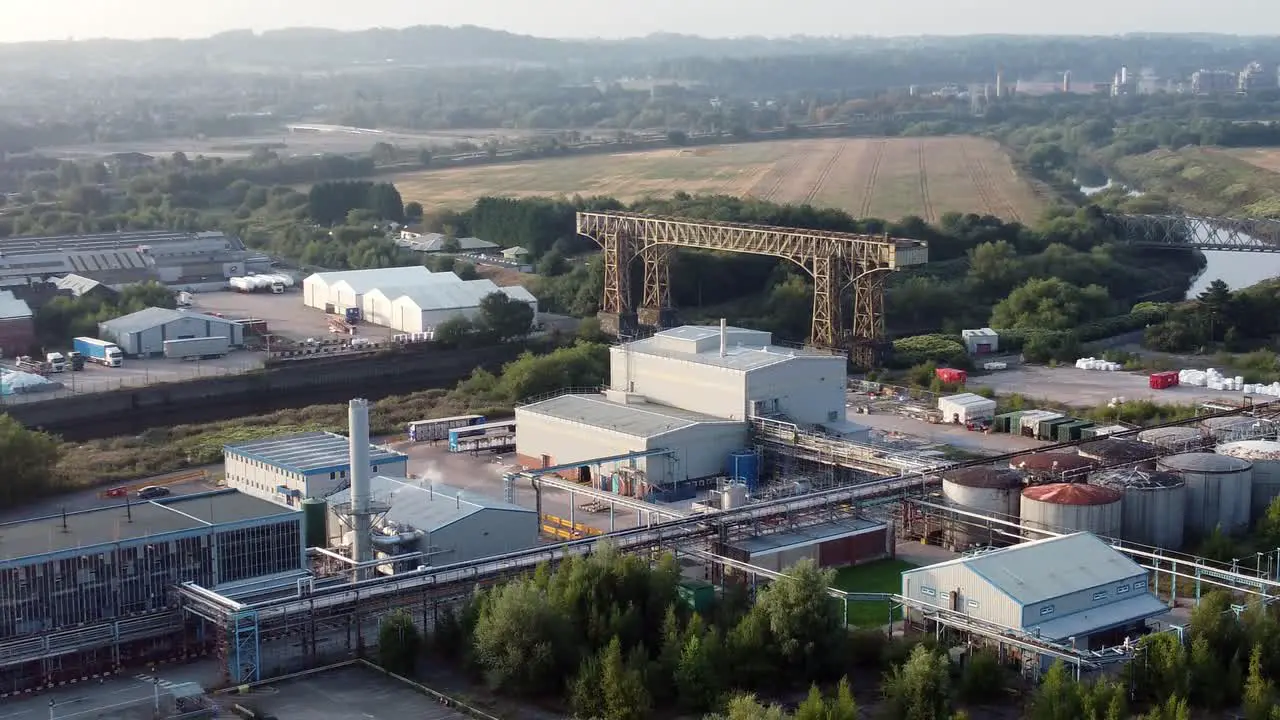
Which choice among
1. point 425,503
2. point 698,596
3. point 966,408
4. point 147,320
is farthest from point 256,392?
point 698,596

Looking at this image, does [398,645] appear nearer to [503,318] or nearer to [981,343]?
[503,318]

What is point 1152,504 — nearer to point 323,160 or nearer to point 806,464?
point 806,464

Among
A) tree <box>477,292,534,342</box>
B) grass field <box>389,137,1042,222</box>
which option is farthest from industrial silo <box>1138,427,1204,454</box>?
grass field <box>389,137,1042,222</box>

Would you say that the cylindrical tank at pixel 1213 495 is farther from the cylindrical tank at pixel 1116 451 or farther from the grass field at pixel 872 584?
the grass field at pixel 872 584

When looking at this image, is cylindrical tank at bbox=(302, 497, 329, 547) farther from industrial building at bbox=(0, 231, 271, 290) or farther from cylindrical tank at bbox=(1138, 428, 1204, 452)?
industrial building at bbox=(0, 231, 271, 290)

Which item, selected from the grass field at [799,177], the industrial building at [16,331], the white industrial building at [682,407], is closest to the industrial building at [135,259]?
the industrial building at [16,331]

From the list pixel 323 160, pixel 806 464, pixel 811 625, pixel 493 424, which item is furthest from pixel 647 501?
pixel 323 160
